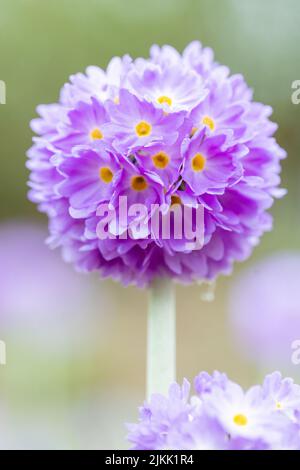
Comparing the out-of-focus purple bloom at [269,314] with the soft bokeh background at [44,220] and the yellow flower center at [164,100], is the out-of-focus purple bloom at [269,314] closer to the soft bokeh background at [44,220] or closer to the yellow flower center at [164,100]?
the soft bokeh background at [44,220]

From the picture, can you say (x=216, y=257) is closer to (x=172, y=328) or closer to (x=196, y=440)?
(x=172, y=328)

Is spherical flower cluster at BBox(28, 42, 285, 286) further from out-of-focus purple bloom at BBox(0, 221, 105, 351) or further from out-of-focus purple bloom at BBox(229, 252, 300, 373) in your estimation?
out-of-focus purple bloom at BBox(0, 221, 105, 351)

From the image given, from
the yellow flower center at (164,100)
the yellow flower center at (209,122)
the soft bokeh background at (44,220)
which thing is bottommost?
the yellow flower center at (209,122)

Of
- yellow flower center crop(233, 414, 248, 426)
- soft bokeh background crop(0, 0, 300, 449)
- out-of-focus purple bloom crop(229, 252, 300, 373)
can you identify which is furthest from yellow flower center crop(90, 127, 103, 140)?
soft bokeh background crop(0, 0, 300, 449)

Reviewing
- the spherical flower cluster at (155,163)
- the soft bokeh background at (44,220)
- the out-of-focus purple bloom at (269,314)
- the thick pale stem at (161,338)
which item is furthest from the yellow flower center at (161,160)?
the soft bokeh background at (44,220)

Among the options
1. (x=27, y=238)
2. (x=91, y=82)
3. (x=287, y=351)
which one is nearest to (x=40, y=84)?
(x=27, y=238)
